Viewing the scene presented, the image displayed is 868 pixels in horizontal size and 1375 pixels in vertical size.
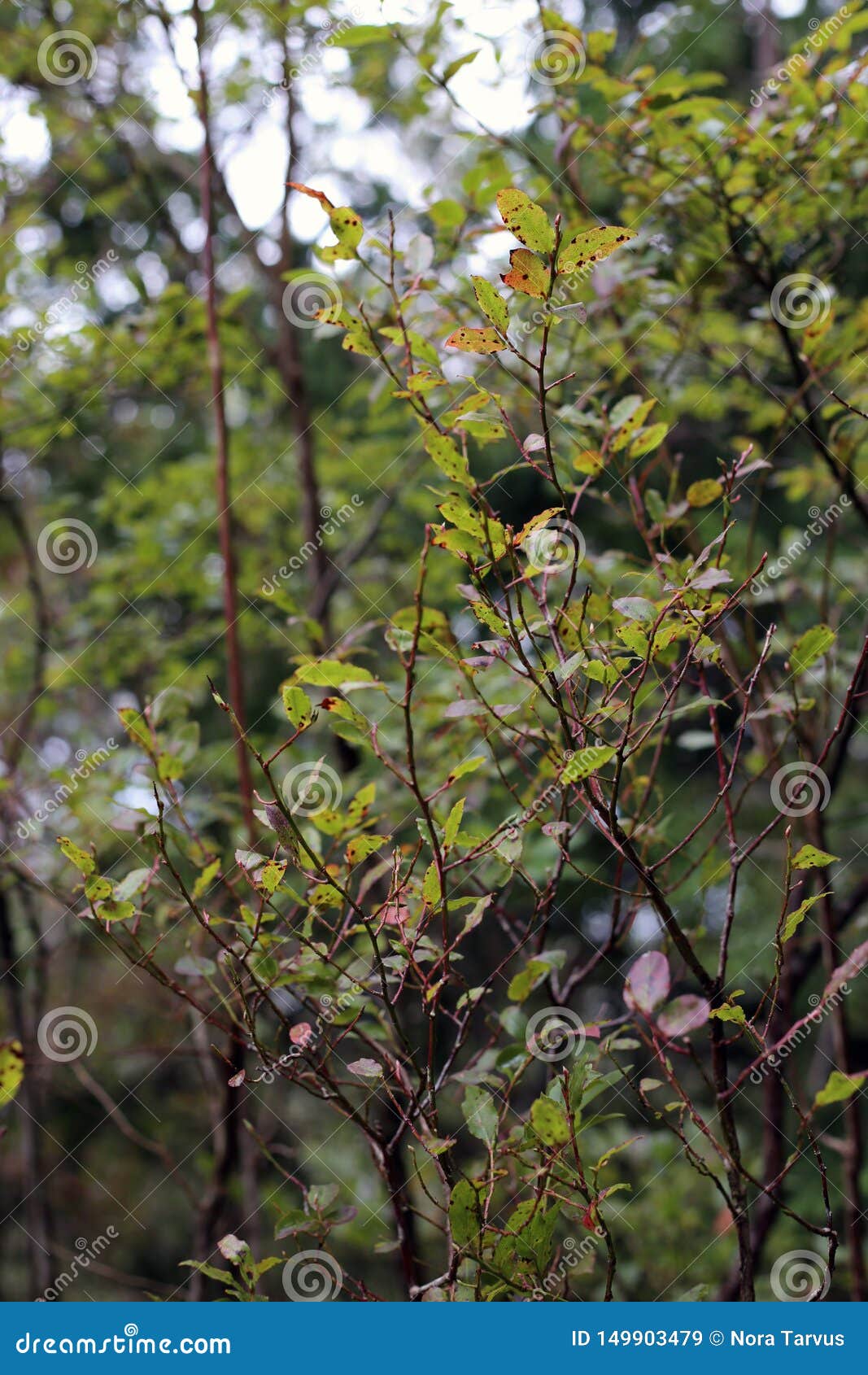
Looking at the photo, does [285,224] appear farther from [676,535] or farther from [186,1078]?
[186,1078]

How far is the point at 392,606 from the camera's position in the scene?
296cm

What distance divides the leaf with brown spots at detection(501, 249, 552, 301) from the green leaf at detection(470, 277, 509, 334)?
0.01 meters

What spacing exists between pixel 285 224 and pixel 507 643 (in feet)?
5.24
